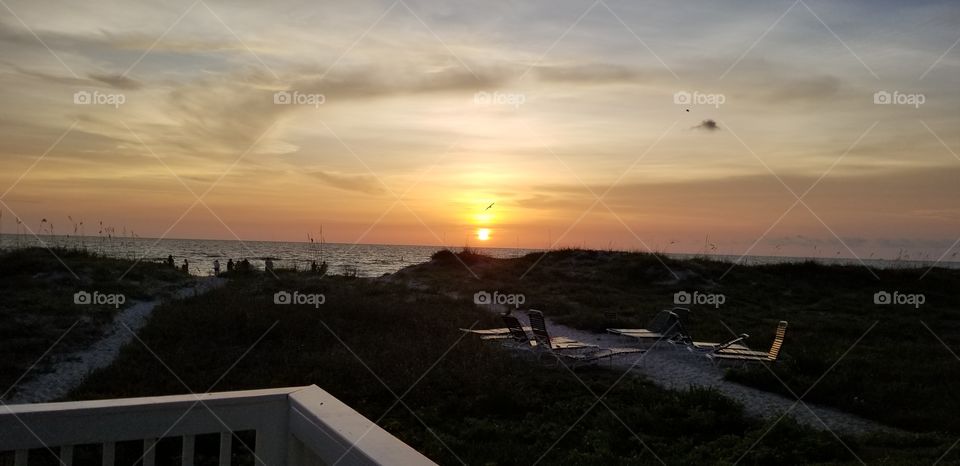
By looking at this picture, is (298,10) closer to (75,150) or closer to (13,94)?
(13,94)

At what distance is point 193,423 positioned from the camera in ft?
7.29

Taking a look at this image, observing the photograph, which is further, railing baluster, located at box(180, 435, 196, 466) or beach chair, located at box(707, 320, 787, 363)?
beach chair, located at box(707, 320, 787, 363)

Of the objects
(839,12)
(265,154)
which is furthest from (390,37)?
(839,12)

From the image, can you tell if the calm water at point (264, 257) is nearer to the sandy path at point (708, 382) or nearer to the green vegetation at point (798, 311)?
the green vegetation at point (798, 311)

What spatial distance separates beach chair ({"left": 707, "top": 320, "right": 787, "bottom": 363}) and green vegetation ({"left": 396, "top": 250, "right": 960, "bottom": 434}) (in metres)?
0.40

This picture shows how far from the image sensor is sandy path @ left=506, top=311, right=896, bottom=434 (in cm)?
971

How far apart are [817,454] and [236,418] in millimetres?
7682

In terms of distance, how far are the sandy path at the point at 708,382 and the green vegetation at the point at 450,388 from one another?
2.19 ft

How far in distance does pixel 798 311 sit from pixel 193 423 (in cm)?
2452

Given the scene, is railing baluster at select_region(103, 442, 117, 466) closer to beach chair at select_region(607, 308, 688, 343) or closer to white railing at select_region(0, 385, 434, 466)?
white railing at select_region(0, 385, 434, 466)

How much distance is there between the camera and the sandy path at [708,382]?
9711 mm

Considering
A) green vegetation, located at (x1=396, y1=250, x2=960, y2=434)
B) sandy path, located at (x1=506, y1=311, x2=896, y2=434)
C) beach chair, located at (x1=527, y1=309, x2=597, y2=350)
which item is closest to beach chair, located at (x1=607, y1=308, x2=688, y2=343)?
sandy path, located at (x1=506, y1=311, x2=896, y2=434)

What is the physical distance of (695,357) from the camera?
14594mm

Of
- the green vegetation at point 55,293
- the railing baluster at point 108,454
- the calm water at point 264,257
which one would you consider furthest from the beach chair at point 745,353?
the calm water at point 264,257
